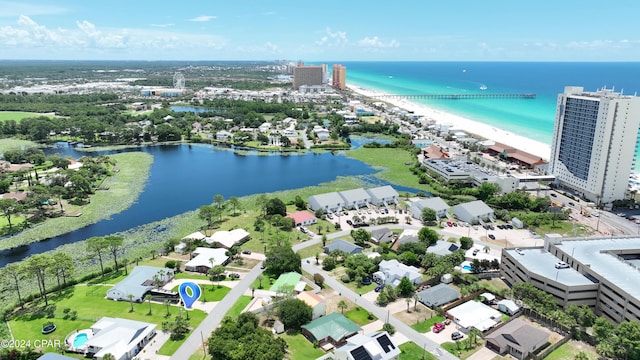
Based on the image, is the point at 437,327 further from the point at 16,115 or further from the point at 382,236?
the point at 16,115

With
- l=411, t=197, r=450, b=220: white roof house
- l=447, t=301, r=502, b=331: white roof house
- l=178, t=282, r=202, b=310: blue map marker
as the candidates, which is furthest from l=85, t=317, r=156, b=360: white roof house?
l=411, t=197, r=450, b=220: white roof house

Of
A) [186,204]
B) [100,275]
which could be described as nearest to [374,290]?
[100,275]

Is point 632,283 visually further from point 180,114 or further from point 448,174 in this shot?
point 180,114

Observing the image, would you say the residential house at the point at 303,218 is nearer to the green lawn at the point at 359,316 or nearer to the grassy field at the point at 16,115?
the green lawn at the point at 359,316

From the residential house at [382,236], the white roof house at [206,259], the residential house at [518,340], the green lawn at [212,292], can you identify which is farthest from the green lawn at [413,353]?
the white roof house at [206,259]

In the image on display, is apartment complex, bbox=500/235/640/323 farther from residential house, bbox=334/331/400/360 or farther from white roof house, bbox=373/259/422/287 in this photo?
residential house, bbox=334/331/400/360

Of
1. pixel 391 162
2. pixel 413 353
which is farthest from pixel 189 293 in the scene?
pixel 391 162
